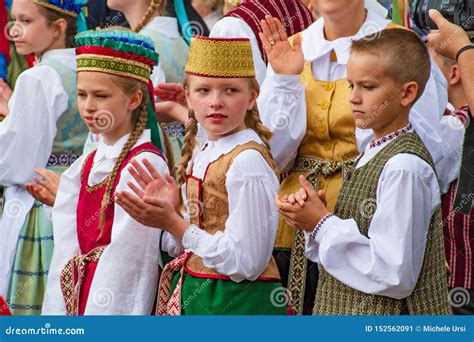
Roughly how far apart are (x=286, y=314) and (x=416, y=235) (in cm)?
66

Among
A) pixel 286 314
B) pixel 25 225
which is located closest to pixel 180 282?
pixel 286 314

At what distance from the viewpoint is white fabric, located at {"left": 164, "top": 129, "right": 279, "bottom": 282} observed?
167 inches

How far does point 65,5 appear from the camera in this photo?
229 inches

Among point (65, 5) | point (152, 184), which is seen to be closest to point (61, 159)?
point (65, 5)

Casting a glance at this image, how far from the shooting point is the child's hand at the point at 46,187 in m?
5.20

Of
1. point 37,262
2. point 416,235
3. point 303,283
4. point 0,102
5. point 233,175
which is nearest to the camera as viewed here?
point 416,235

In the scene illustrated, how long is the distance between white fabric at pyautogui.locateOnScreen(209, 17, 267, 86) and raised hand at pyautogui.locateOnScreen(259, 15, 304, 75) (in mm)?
397

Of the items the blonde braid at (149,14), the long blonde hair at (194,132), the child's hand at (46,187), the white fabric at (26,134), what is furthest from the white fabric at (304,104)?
the blonde braid at (149,14)

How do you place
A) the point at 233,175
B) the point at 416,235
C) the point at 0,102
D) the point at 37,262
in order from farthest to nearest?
the point at 0,102 → the point at 37,262 → the point at 233,175 → the point at 416,235

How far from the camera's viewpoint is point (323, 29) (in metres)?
4.82

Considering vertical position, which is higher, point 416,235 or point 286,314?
point 416,235

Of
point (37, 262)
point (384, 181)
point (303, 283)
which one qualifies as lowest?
point (37, 262)

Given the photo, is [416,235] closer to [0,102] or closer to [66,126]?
[66,126]

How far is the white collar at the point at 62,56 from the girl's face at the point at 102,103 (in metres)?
0.93
